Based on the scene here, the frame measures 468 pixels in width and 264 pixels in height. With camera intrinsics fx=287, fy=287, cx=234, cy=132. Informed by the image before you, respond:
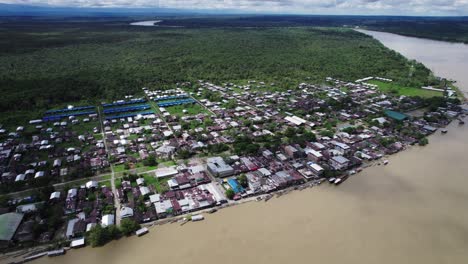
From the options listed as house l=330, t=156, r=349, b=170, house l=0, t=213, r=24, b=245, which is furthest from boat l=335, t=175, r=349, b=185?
house l=0, t=213, r=24, b=245

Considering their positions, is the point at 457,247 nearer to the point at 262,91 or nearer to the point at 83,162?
the point at 83,162

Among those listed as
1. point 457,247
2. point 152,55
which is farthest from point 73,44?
point 457,247

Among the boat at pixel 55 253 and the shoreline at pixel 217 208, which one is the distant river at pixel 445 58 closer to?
the shoreline at pixel 217 208

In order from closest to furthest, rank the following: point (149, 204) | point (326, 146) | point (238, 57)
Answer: point (149, 204) < point (326, 146) < point (238, 57)

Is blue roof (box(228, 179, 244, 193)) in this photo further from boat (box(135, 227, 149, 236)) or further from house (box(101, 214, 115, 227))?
house (box(101, 214, 115, 227))

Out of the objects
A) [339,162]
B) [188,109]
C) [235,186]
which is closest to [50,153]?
[188,109]
